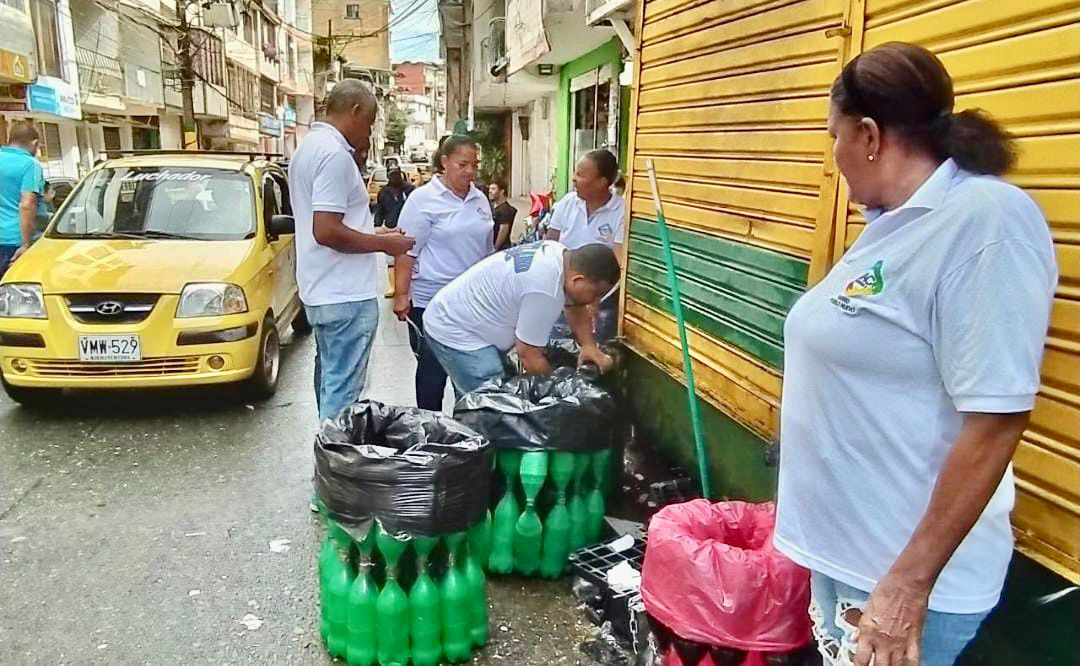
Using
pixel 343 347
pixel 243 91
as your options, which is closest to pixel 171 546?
pixel 343 347

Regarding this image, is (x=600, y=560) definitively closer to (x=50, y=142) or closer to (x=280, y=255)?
(x=280, y=255)

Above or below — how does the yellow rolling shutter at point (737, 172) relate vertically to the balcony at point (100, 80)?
below

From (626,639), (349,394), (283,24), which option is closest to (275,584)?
(349,394)

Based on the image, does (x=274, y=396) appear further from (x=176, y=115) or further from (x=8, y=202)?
(x=176, y=115)

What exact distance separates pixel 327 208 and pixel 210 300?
6.70 ft

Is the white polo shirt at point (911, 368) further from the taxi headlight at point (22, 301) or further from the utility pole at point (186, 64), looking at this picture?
the utility pole at point (186, 64)

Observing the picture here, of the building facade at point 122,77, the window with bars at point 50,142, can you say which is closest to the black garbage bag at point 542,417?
the building facade at point 122,77

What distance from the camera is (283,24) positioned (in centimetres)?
4681

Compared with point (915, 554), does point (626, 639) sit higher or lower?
lower

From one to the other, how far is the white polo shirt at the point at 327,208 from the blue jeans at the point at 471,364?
1.63ft

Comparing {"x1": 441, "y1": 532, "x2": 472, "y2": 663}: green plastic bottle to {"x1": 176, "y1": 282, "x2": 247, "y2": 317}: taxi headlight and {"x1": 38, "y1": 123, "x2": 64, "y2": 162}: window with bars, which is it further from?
{"x1": 38, "y1": 123, "x2": 64, "y2": 162}: window with bars

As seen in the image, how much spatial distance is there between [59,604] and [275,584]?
0.82 m

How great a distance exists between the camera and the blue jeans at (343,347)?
160 inches

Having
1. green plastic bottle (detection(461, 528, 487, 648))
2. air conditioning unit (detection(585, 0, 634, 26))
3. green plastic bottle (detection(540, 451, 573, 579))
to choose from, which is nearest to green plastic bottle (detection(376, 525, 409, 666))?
green plastic bottle (detection(461, 528, 487, 648))
